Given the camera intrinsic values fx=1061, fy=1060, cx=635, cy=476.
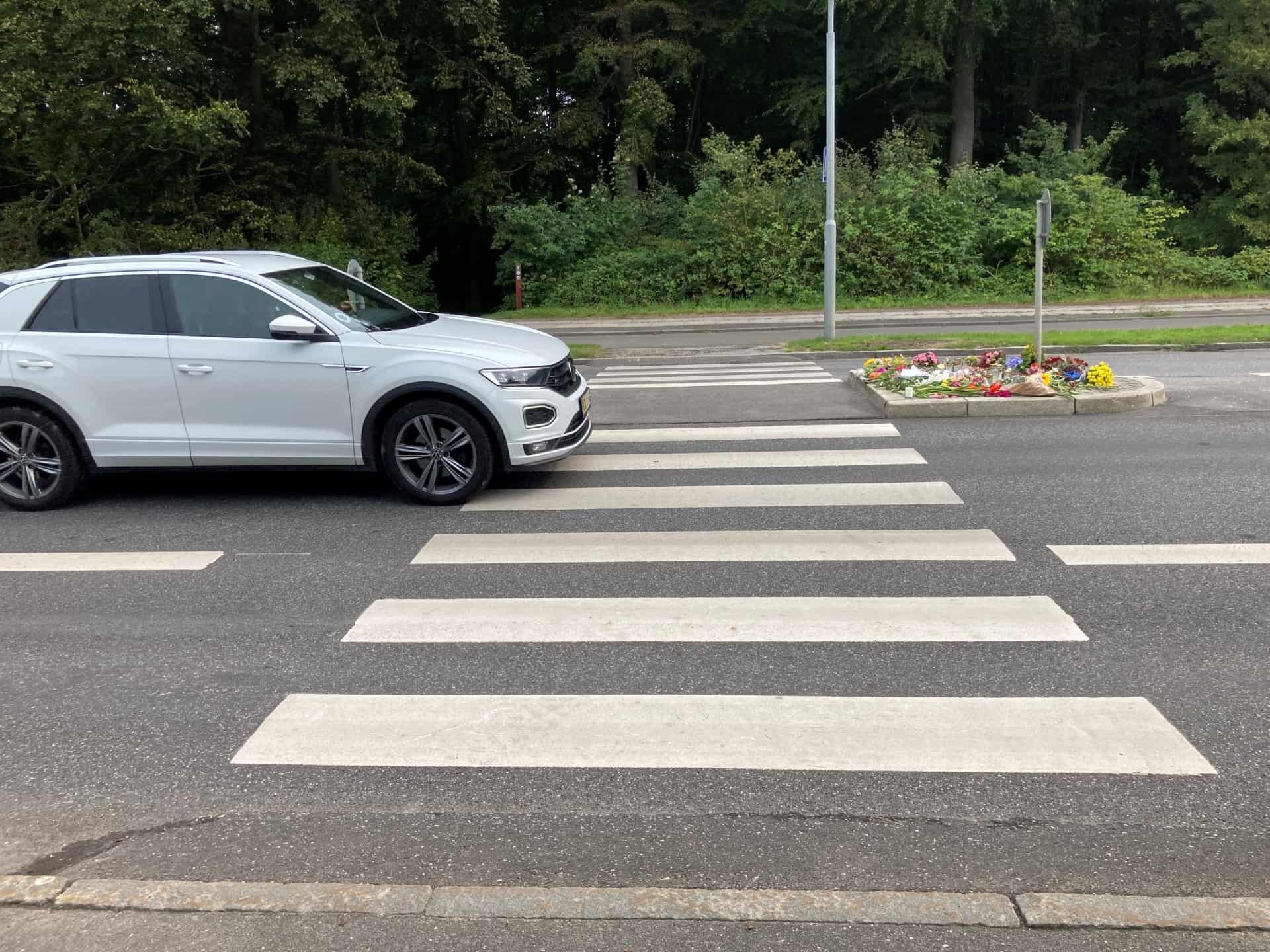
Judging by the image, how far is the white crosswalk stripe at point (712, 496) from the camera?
25.3 feet

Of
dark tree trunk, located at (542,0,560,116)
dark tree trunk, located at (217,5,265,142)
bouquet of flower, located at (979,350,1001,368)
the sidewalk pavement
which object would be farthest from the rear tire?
dark tree trunk, located at (542,0,560,116)

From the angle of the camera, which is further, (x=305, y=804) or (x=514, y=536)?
(x=514, y=536)

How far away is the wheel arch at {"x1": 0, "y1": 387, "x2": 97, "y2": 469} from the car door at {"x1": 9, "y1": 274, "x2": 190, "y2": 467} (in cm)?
4

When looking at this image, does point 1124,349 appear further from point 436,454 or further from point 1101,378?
point 436,454

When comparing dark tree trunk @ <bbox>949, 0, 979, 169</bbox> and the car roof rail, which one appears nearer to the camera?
the car roof rail

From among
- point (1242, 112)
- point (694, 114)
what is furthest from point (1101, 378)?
point (694, 114)

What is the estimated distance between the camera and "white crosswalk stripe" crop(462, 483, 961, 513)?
772 cm

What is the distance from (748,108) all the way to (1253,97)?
1751 cm

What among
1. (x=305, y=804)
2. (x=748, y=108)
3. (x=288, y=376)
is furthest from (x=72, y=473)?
(x=748, y=108)

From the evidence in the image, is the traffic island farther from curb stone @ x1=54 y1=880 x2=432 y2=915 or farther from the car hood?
curb stone @ x1=54 y1=880 x2=432 y2=915

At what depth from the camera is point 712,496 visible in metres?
7.99

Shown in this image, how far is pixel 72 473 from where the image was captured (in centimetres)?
811

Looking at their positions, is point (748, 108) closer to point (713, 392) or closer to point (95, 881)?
point (713, 392)

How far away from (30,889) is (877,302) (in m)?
25.5
